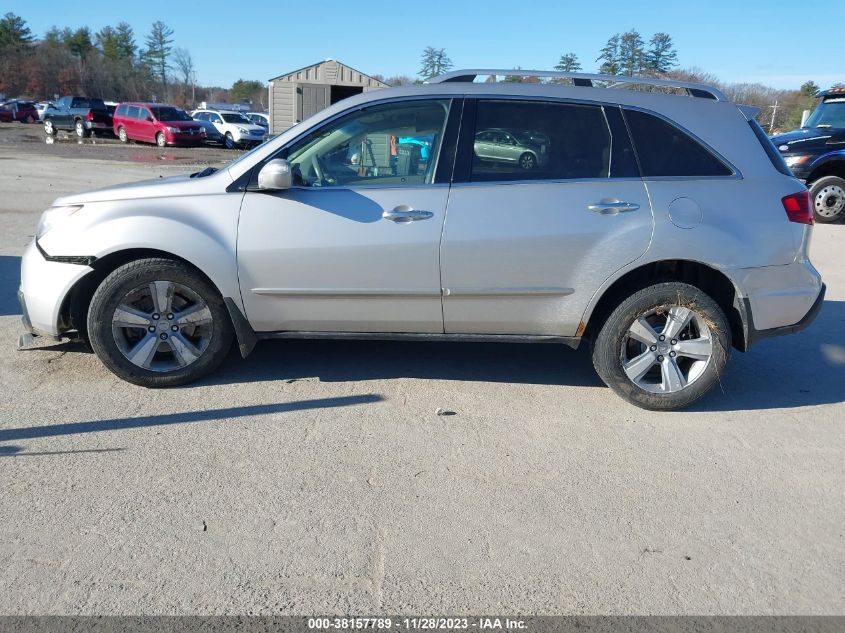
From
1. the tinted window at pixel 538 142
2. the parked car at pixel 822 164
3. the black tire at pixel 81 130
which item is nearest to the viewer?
the tinted window at pixel 538 142

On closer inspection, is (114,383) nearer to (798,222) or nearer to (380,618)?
(380,618)

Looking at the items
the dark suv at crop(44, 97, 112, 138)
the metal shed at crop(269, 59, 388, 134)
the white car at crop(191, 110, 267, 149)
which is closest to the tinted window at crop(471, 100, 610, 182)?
the metal shed at crop(269, 59, 388, 134)

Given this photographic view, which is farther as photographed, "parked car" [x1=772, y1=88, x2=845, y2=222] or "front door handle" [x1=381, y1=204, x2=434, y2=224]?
"parked car" [x1=772, y1=88, x2=845, y2=222]

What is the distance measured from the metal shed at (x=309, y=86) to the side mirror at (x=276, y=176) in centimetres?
2416

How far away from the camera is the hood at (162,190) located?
14.6 ft

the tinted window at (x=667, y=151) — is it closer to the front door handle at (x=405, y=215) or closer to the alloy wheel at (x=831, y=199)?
the front door handle at (x=405, y=215)

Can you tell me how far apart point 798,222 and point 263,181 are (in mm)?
3190

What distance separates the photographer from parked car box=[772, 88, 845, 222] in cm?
1283

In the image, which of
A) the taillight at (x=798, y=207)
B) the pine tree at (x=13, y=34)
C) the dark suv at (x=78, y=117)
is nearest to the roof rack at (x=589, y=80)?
the taillight at (x=798, y=207)

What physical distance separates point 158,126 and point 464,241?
29095 mm

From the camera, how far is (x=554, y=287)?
442 centimetres

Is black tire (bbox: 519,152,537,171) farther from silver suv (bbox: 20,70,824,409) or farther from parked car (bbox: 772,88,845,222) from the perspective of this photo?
parked car (bbox: 772,88,845,222)

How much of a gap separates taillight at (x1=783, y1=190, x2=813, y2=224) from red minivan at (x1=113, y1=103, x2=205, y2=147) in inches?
1135

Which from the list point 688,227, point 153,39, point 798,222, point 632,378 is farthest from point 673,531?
point 153,39
